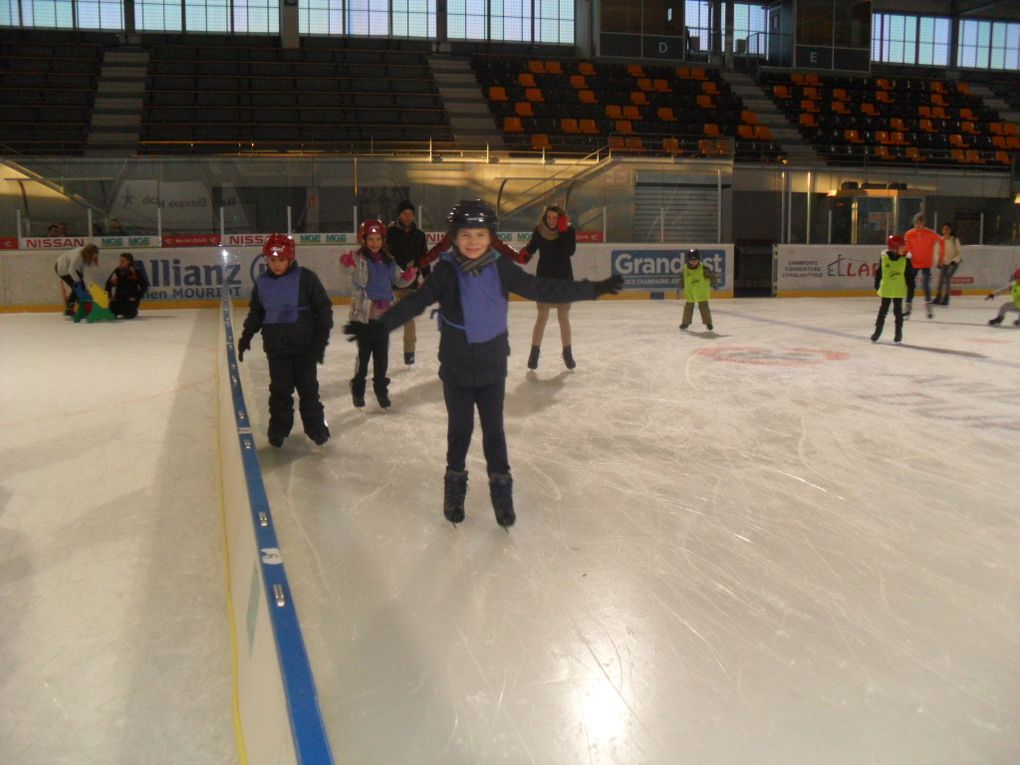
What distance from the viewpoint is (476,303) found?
371 centimetres

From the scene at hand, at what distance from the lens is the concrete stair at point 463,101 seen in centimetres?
2419

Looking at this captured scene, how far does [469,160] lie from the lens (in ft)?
56.4

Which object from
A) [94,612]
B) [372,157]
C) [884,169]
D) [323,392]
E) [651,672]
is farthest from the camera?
[884,169]

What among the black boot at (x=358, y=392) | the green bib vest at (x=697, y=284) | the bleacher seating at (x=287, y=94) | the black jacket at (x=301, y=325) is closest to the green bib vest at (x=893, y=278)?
the green bib vest at (x=697, y=284)

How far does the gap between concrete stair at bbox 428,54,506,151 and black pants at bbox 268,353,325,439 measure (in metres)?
18.3

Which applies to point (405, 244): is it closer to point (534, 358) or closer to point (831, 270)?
point (534, 358)

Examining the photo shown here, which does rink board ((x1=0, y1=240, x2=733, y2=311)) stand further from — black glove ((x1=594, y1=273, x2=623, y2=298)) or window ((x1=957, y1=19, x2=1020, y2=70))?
window ((x1=957, y1=19, x2=1020, y2=70))

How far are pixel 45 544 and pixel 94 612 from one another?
875mm

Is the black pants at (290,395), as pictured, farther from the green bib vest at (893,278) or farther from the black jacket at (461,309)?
the green bib vest at (893,278)

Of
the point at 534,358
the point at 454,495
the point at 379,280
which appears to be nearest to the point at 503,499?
the point at 454,495

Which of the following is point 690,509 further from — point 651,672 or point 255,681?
point 255,681

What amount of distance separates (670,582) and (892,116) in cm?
2947

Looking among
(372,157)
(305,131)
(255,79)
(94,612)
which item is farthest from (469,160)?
(94,612)

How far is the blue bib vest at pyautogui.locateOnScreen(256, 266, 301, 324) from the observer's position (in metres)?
5.12
